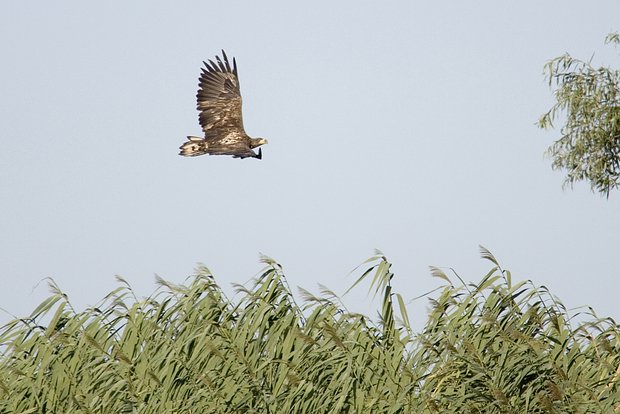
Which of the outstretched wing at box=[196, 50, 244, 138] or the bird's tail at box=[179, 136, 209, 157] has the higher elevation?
the outstretched wing at box=[196, 50, 244, 138]

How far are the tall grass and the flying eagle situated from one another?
4.61m

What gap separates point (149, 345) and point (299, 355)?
65.8 inches

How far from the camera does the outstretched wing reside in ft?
56.2

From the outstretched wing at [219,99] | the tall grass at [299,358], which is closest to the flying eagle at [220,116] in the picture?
the outstretched wing at [219,99]

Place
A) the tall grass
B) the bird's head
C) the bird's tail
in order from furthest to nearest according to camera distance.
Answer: the bird's head < the bird's tail < the tall grass

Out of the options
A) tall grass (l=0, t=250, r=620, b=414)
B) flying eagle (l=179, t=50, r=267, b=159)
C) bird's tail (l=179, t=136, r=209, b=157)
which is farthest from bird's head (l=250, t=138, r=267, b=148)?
tall grass (l=0, t=250, r=620, b=414)

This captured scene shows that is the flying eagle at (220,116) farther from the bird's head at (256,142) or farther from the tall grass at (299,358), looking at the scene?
the tall grass at (299,358)

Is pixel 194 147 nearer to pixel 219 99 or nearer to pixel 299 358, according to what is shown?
pixel 219 99

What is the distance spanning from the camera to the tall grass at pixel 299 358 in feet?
32.4

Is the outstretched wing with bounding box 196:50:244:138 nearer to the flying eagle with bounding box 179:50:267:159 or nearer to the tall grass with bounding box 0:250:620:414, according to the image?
the flying eagle with bounding box 179:50:267:159

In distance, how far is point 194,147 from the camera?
16453 millimetres

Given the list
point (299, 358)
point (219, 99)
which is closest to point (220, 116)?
point (219, 99)

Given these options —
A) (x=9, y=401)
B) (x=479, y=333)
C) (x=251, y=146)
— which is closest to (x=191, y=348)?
(x=9, y=401)

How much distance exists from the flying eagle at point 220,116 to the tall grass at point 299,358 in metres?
4.61
